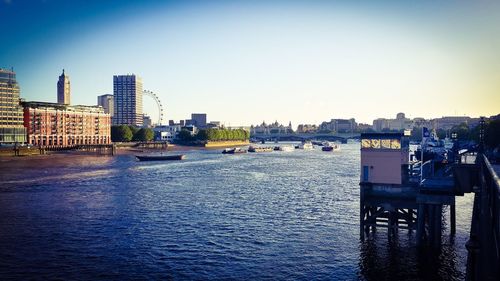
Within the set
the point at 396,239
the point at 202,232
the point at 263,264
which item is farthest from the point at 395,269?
the point at 202,232

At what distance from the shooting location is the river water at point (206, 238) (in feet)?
97.3

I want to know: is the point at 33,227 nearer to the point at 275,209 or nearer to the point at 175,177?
the point at 275,209

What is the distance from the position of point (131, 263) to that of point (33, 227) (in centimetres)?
1632

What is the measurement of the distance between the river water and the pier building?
107081 mm

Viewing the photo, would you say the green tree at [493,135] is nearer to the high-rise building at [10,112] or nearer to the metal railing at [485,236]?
the metal railing at [485,236]

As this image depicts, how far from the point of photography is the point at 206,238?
3781 centimetres

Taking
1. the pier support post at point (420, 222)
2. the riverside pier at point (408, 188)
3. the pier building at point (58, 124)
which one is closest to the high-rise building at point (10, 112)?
the pier building at point (58, 124)

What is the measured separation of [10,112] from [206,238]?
155782 millimetres

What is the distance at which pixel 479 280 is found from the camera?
22750 millimetres

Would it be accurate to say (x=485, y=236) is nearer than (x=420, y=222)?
Yes

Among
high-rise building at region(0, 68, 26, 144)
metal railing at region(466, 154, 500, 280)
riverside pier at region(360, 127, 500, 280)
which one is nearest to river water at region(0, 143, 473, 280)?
riverside pier at region(360, 127, 500, 280)

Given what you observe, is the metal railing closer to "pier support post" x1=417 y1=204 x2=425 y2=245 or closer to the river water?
the river water

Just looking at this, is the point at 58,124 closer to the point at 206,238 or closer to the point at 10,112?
the point at 10,112

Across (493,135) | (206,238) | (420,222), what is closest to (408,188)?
Answer: (420,222)
